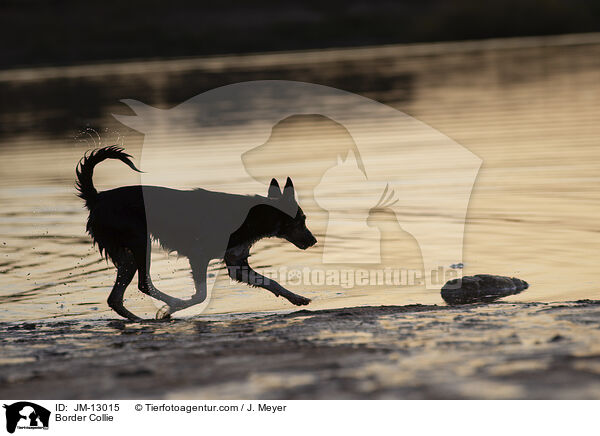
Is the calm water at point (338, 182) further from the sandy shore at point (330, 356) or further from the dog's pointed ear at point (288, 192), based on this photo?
the sandy shore at point (330, 356)

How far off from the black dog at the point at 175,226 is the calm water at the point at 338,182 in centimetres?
37

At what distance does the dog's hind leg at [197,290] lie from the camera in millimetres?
8570

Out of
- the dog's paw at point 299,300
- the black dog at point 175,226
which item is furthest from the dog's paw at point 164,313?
the dog's paw at point 299,300

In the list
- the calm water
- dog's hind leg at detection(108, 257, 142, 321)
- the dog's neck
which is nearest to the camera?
dog's hind leg at detection(108, 257, 142, 321)

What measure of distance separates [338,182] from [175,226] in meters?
6.99

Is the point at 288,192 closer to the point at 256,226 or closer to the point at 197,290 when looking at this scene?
the point at 256,226

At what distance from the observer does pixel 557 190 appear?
1328 centimetres

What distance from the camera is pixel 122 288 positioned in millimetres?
8562

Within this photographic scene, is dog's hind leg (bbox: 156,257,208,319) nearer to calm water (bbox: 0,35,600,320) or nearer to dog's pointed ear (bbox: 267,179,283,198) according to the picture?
calm water (bbox: 0,35,600,320)
